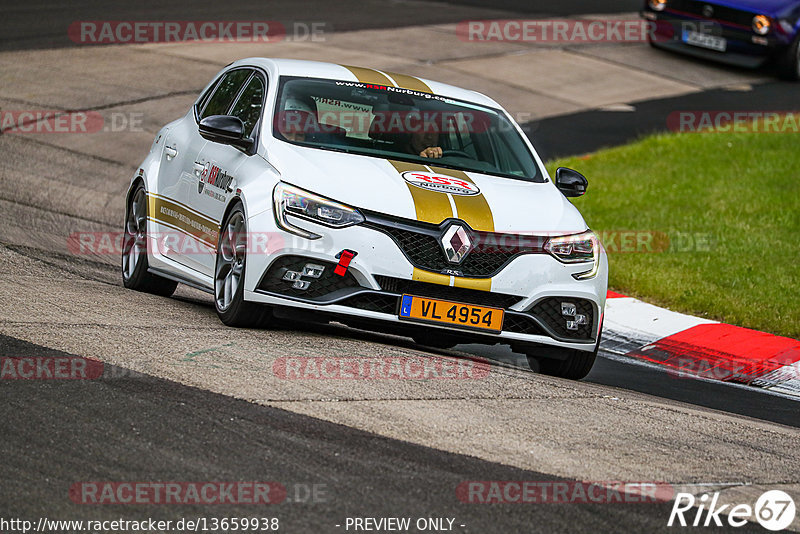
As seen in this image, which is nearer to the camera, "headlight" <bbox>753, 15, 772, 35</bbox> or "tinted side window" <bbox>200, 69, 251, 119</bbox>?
"tinted side window" <bbox>200, 69, 251, 119</bbox>

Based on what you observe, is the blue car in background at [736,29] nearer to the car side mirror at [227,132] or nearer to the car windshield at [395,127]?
the car windshield at [395,127]

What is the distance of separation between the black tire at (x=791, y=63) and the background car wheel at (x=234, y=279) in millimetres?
16000

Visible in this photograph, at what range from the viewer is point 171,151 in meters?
9.05

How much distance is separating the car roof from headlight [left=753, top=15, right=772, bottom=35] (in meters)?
12.9

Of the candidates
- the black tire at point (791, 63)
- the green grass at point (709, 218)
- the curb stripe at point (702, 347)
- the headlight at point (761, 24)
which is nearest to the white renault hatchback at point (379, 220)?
the curb stripe at point (702, 347)

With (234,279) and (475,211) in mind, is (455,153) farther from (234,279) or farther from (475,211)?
(234,279)

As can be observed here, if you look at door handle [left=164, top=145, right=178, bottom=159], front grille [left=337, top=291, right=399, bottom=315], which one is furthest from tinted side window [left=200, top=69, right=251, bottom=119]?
front grille [left=337, top=291, right=399, bottom=315]

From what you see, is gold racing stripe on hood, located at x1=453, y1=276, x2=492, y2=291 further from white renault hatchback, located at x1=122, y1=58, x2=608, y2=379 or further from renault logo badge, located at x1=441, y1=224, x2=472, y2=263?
renault logo badge, located at x1=441, y1=224, x2=472, y2=263

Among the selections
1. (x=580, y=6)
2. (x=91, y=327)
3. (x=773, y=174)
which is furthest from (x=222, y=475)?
(x=580, y=6)

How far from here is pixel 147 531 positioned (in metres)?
4.38

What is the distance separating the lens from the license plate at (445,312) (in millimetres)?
7078

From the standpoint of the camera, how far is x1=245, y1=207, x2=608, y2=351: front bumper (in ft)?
23.1

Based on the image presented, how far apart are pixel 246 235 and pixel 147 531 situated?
308cm

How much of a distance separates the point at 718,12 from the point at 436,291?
1544 cm
